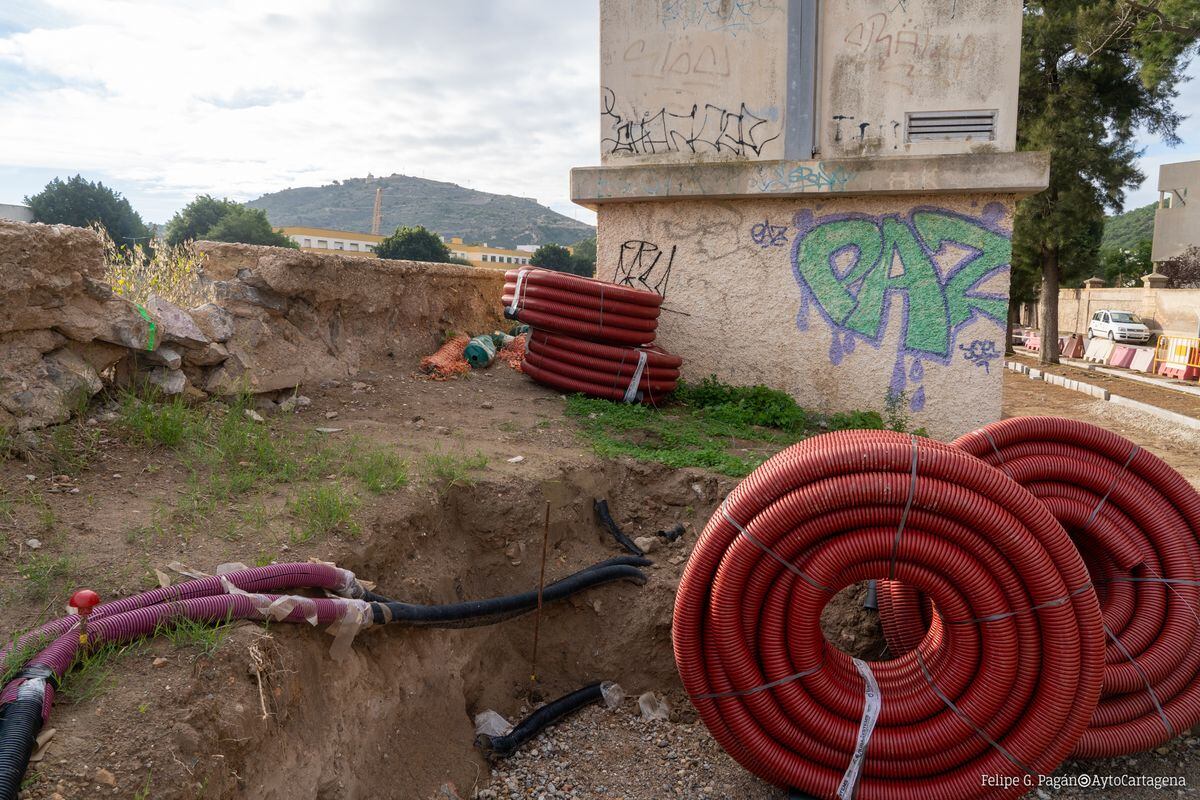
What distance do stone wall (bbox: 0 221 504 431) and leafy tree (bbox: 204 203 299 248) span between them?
40.0 meters

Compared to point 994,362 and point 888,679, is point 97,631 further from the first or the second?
point 994,362

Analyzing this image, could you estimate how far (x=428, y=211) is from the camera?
454 ft

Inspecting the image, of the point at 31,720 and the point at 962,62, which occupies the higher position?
the point at 962,62

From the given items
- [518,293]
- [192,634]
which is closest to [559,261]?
[518,293]

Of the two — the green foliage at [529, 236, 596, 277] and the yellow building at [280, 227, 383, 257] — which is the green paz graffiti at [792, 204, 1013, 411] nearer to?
the green foliage at [529, 236, 596, 277]

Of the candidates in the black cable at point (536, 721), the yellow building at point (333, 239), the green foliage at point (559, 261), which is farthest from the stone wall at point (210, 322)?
the yellow building at point (333, 239)

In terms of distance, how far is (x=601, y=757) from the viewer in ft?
12.7

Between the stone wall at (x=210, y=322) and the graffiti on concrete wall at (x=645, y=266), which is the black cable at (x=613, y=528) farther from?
the graffiti on concrete wall at (x=645, y=266)

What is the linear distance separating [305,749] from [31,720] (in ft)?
3.14

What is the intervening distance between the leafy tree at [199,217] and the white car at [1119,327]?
47.8 meters

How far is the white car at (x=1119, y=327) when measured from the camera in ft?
81.5

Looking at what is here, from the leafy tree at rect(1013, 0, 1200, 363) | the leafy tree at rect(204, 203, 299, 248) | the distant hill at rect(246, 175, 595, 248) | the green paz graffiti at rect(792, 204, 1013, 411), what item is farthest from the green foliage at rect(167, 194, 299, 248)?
the distant hill at rect(246, 175, 595, 248)

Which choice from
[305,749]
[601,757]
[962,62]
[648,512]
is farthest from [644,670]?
[962,62]

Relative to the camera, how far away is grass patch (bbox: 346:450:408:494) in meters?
4.23
